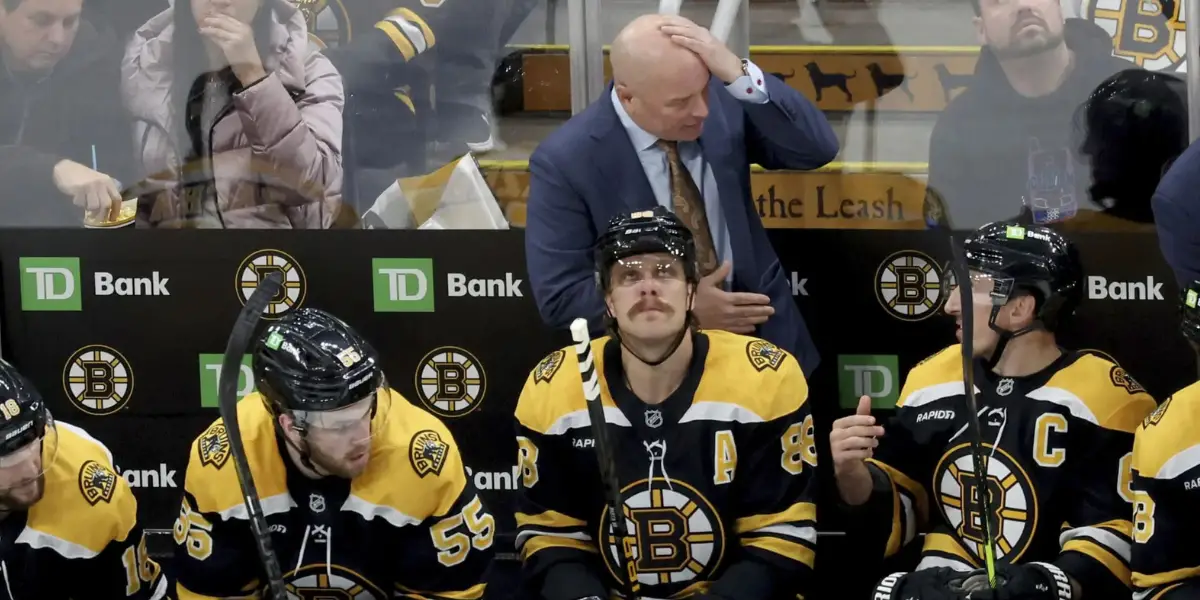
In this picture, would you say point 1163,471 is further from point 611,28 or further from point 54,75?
point 54,75

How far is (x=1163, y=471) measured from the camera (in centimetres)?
280

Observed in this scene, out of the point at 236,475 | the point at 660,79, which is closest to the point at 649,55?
the point at 660,79

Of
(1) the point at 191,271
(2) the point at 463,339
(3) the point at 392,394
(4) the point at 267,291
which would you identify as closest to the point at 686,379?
(3) the point at 392,394

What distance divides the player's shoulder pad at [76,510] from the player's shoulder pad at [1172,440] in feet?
5.98

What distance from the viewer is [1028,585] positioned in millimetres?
2895

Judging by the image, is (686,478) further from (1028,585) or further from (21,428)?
(21,428)

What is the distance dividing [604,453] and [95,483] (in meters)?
0.94

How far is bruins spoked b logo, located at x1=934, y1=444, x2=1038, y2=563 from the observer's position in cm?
308

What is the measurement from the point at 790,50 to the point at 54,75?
180 centimetres

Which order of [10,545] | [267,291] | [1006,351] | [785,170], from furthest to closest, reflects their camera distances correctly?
1. [785,170]
2. [1006,351]
3. [10,545]
4. [267,291]

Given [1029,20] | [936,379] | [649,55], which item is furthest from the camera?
[1029,20]

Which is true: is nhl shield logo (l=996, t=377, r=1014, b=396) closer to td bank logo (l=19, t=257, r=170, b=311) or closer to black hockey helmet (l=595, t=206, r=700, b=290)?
black hockey helmet (l=595, t=206, r=700, b=290)

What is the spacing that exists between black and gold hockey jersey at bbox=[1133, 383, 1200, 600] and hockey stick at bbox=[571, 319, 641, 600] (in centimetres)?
89

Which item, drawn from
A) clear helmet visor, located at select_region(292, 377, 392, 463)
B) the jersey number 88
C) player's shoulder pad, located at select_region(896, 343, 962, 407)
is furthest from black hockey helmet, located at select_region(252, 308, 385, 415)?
player's shoulder pad, located at select_region(896, 343, 962, 407)
